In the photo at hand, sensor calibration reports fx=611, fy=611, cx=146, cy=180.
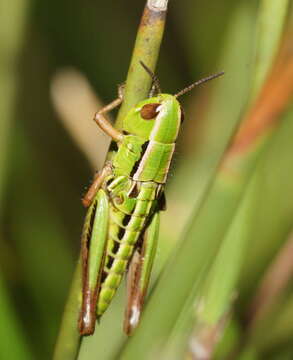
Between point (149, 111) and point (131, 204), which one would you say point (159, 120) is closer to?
point (149, 111)

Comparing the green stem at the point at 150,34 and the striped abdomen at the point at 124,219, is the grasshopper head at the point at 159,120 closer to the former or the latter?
the striped abdomen at the point at 124,219

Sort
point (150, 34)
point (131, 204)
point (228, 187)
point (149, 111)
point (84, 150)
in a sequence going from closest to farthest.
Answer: point (150, 34)
point (228, 187)
point (149, 111)
point (131, 204)
point (84, 150)

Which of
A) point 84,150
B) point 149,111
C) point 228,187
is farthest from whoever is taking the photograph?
point 84,150

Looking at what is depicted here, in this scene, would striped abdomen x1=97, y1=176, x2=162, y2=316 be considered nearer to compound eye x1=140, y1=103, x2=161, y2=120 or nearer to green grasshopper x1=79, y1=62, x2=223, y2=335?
green grasshopper x1=79, y1=62, x2=223, y2=335

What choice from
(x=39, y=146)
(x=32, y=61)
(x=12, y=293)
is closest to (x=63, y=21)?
(x=32, y=61)

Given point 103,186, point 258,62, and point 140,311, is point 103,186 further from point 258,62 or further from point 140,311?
point 258,62

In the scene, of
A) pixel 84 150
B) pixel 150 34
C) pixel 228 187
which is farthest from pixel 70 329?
pixel 84 150

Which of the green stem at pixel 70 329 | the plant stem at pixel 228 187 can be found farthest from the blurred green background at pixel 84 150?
the green stem at pixel 70 329

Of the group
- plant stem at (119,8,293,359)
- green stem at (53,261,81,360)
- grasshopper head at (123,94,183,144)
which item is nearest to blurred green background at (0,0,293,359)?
plant stem at (119,8,293,359)
